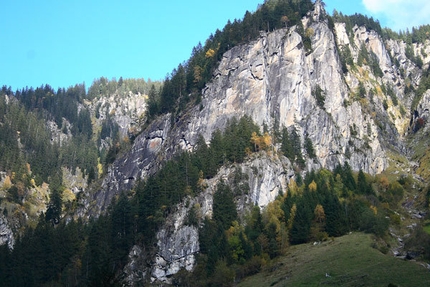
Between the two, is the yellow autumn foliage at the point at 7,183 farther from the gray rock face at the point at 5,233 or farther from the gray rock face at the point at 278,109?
the gray rock face at the point at 278,109

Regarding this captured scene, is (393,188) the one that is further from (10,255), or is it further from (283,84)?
(10,255)

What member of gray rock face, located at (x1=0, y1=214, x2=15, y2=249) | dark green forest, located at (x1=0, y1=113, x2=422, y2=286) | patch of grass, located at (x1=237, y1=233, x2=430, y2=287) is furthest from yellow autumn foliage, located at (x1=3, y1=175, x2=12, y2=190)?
patch of grass, located at (x1=237, y1=233, x2=430, y2=287)

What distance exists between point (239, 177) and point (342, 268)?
46.8m

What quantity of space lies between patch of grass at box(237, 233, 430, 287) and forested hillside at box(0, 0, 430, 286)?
153 inches

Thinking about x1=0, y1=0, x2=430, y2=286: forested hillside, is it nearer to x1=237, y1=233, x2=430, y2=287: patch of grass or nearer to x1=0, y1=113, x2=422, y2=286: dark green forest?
x1=0, y1=113, x2=422, y2=286: dark green forest

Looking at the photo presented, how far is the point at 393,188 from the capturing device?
127562mm

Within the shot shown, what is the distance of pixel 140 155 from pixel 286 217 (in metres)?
62.3

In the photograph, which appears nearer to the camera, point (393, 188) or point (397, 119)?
point (393, 188)

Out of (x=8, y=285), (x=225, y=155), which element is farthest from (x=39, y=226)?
(x=225, y=155)

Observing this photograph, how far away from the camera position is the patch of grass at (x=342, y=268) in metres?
69.5

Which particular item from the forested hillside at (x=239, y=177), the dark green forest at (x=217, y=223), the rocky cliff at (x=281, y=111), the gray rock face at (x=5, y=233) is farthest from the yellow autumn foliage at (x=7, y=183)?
the dark green forest at (x=217, y=223)

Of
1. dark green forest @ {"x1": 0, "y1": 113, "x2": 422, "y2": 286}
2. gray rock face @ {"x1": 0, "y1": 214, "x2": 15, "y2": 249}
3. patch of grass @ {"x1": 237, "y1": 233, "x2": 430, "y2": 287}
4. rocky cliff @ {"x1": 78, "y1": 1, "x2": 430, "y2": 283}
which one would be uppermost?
rocky cliff @ {"x1": 78, "y1": 1, "x2": 430, "y2": 283}

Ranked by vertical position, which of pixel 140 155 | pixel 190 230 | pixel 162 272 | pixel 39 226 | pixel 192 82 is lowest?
pixel 162 272

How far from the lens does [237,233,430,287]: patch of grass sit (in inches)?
2736
